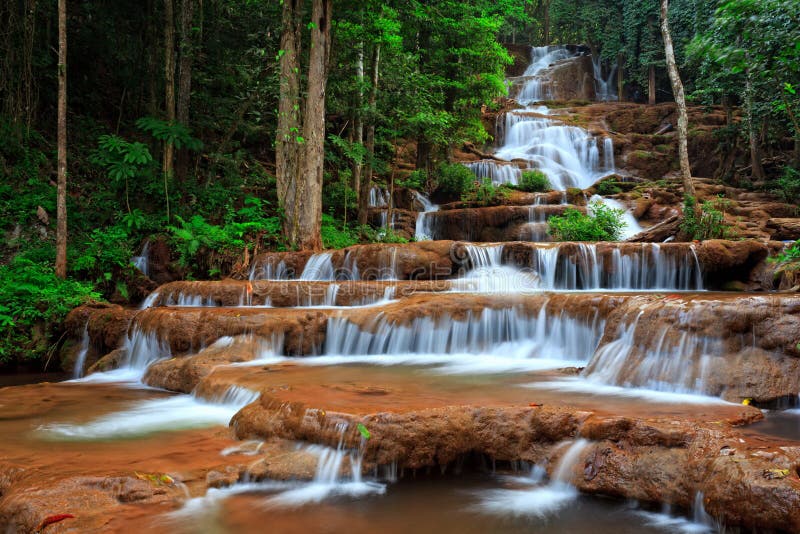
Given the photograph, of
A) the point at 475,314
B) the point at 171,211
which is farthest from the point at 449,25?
the point at 475,314

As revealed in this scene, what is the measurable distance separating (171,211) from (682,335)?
12.0m

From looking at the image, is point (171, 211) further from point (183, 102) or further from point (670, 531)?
point (670, 531)

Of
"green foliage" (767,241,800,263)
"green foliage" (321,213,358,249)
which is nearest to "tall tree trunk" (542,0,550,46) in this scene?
"green foliage" (321,213,358,249)

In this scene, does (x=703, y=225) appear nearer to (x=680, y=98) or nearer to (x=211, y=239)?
(x=680, y=98)

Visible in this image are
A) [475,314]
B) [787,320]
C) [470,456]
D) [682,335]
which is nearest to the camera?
[470,456]

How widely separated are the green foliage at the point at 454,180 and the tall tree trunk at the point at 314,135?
21.2 feet

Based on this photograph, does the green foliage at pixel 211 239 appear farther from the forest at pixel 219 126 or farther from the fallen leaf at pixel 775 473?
the fallen leaf at pixel 775 473

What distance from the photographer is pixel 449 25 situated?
17203mm

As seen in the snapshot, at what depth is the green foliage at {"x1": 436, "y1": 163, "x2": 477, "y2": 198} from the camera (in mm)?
17594

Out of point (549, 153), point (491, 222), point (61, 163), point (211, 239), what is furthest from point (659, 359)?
point (549, 153)

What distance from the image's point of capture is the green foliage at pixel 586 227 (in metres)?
13.4

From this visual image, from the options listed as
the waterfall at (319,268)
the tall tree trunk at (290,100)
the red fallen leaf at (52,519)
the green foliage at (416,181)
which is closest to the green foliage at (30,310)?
the waterfall at (319,268)

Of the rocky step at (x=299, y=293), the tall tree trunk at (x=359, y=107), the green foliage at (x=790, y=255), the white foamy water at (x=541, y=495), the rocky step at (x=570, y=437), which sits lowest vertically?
the white foamy water at (x=541, y=495)

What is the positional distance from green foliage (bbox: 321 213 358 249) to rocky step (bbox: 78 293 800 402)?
6.10m
